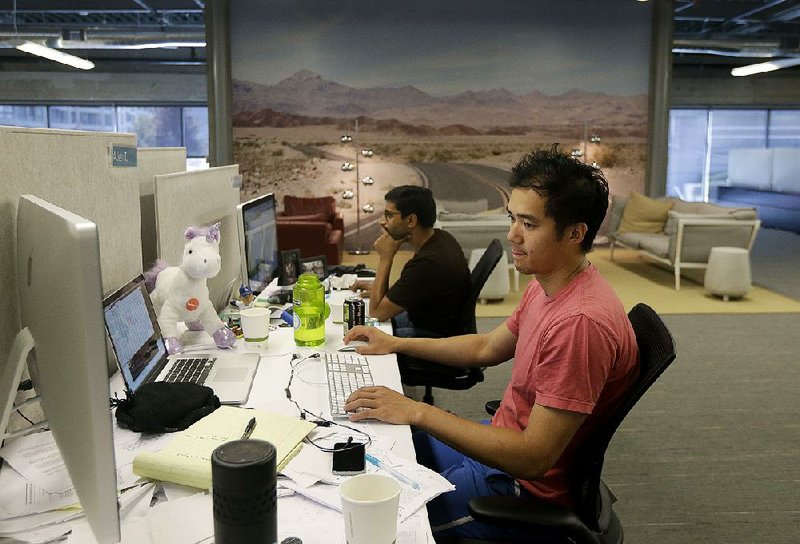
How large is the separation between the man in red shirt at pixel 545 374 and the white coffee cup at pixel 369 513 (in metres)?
0.43

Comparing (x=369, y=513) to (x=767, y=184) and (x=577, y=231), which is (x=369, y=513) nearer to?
(x=577, y=231)

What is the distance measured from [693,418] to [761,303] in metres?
3.20

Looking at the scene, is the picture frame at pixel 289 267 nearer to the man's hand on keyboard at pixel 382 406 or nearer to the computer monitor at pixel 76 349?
the man's hand on keyboard at pixel 382 406

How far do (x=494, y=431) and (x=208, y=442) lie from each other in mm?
604

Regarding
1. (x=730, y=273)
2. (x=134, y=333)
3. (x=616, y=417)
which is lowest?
(x=730, y=273)

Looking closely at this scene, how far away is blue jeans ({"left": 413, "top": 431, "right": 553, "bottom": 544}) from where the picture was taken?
1.47m

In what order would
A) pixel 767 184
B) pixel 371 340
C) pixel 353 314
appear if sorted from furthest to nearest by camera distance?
pixel 767 184 → pixel 353 314 → pixel 371 340

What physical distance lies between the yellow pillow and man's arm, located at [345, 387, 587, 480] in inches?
282

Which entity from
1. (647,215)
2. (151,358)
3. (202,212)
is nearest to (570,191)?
(151,358)

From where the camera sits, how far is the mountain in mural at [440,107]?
9117 millimetres

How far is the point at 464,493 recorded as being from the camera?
5.28 feet

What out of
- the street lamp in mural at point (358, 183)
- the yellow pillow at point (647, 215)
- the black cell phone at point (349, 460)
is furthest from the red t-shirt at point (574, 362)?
the street lamp in mural at point (358, 183)

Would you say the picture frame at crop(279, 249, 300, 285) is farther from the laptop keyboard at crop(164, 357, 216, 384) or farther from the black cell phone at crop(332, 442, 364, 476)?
the black cell phone at crop(332, 442, 364, 476)

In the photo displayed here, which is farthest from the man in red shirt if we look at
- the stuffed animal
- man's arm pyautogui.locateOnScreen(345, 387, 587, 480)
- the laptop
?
the stuffed animal
